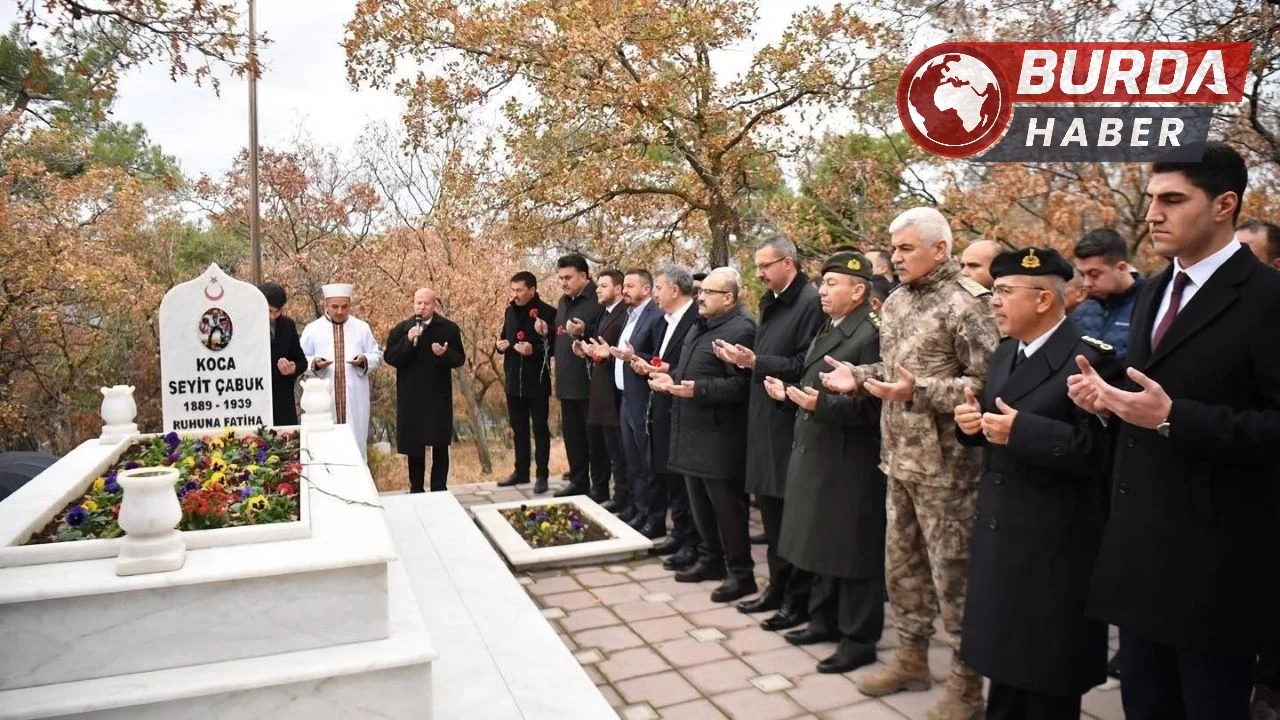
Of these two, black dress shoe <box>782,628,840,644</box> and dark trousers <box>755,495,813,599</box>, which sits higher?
dark trousers <box>755,495,813,599</box>

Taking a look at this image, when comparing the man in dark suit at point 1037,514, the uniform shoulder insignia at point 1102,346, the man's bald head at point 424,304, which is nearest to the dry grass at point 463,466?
the man's bald head at point 424,304

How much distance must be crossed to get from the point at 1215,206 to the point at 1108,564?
42.5 inches

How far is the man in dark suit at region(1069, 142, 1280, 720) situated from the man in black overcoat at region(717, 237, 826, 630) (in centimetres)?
210

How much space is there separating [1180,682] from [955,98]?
20.2ft

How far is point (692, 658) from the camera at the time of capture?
4.21 meters

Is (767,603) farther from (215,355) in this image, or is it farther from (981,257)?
(215,355)

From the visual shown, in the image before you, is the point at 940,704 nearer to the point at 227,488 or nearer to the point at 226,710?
the point at 226,710

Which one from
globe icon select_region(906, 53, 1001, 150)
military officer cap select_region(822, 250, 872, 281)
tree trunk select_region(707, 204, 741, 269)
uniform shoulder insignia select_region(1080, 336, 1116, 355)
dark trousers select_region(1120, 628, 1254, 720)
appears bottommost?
dark trousers select_region(1120, 628, 1254, 720)

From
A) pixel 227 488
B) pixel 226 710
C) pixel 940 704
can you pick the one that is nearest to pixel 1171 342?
pixel 940 704

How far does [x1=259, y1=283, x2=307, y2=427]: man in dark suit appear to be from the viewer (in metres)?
7.24

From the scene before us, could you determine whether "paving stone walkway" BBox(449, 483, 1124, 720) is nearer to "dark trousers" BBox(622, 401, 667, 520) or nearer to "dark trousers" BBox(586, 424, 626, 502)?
"dark trousers" BBox(622, 401, 667, 520)

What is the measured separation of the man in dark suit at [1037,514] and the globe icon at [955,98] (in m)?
5.11

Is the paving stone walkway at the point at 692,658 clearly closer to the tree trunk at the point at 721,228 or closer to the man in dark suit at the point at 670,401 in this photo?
the man in dark suit at the point at 670,401

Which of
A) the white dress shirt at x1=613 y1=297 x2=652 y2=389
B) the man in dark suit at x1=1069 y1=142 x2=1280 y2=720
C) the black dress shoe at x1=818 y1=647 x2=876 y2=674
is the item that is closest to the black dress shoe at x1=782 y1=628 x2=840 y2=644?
the black dress shoe at x1=818 y1=647 x2=876 y2=674
